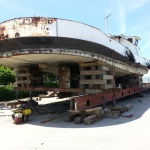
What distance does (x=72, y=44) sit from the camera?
6520 millimetres

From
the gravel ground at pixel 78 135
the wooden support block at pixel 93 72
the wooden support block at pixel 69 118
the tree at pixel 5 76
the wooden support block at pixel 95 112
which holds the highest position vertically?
the tree at pixel 5 76

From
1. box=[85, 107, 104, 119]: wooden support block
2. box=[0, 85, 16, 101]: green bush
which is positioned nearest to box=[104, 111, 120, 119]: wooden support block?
box=[85, 107, 104, 119]: wooden support block

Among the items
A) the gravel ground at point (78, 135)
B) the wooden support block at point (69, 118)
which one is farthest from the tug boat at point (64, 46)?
the gravel ground at point (78, 135)

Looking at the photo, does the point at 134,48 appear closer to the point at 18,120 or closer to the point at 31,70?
the point at 31,70

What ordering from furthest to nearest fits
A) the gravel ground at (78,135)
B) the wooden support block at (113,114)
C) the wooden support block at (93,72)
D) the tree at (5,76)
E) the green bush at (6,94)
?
the tree at (5,76), the green bush at (6,94), the wooden support block at (93,72), the wooden support block at (113,114), the gravel ground at (78,135)

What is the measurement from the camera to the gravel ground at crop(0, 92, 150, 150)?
14.5ft

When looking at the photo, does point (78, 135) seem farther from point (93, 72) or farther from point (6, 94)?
point (6, 94)

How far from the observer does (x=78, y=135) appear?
521 centimetres

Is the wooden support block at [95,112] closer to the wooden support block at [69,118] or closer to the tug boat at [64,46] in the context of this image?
the wooden support block at [69,118]

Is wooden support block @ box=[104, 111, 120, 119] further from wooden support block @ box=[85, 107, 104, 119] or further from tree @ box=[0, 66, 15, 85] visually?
tree @ box=[0, 66, 15, 85]

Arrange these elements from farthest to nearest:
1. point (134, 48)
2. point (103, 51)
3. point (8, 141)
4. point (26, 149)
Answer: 1. point (134, 48)
2. point (103, 51)
3. point (8, 141)
4. point (26, 149)

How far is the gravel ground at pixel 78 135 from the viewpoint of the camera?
441 centimetres

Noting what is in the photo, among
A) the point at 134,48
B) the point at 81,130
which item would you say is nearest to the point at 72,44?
the point at 81,130

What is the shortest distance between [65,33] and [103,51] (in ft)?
6.48
